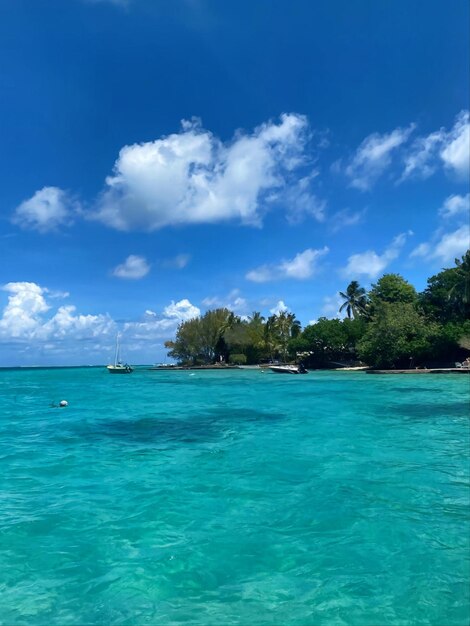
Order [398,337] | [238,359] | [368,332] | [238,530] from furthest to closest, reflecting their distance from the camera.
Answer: [238,359]
[368,332]
[398,337]
[238,530]

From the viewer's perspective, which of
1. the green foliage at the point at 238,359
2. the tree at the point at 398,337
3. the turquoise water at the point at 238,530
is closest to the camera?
the turquoise water at the point at 238,530

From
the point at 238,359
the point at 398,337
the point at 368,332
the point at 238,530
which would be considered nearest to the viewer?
the point at 238,530

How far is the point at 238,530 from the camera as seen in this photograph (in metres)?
6.59

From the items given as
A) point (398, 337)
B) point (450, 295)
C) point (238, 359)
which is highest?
point (450, 295)

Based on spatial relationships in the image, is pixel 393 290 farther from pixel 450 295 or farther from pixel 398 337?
pixel 398 337

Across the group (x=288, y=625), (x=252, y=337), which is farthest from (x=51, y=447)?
(x=252, y=337)

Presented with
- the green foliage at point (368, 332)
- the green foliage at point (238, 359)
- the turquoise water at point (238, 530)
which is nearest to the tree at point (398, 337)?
the green foliage at point (368, 332)

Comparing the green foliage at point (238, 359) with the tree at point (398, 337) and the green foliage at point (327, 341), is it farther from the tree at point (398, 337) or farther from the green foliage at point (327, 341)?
the tree at point (398, 337)

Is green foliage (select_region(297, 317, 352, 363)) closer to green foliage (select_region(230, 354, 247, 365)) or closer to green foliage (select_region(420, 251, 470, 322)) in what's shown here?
green foliage (select_region(420, 251, 470, 322))

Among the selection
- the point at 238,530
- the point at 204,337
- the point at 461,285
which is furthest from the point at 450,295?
the point at 238,530

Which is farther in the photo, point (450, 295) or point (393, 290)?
point (393, 290)

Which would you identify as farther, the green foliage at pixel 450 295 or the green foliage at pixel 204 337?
the green foliage at pixel 204 337

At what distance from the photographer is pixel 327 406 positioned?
75.8 feet

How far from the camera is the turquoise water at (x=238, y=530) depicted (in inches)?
183
